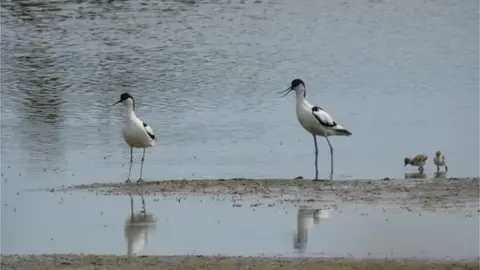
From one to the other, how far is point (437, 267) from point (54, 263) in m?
3.45

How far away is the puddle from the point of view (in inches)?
515

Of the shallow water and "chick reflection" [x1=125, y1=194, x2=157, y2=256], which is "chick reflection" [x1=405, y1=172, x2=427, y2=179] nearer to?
the shallow water

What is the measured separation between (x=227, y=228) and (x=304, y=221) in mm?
868

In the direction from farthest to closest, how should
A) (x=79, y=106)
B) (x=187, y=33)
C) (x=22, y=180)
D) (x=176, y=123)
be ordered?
(x=187, y=33)
(x=79, y=106)
(x=176, y=123)
(x=22, y=180)

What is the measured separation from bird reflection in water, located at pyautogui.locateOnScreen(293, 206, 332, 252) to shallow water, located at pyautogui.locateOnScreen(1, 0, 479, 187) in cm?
283

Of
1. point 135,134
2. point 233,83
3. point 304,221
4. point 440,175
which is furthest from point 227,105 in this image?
point 304,221

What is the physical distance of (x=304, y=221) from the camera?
1451 centimetres

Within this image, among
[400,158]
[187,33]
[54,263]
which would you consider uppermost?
[187,33]

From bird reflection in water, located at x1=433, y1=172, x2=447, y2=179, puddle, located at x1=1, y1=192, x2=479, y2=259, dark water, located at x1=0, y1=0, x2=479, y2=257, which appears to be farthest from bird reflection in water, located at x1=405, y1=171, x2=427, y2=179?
puddle, located at x1=1, y1=192, x2=479, y2=259

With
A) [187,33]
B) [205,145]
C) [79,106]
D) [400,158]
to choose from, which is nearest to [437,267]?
[400,158]

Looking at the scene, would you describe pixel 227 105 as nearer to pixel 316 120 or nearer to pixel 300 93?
pixel 300 93

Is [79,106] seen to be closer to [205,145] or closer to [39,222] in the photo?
[205,145]

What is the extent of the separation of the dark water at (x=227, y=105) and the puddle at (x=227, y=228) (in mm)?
35

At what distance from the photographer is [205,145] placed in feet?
67.7
